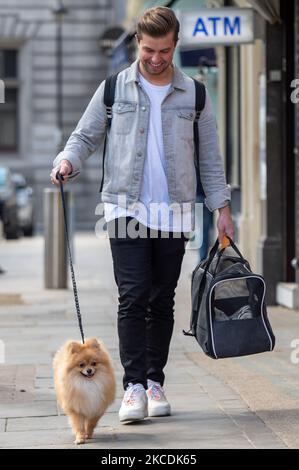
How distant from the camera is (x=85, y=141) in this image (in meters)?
6.20

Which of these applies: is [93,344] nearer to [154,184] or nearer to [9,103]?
[154,184]

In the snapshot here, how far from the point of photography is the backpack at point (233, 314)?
5.93 m

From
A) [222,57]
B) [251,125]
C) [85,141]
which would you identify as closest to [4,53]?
[222,57]

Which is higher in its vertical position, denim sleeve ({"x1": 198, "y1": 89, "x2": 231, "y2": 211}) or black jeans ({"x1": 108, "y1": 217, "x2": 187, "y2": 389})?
denim sleeve ({"x1": 198, "y1": 89, "x2": 231, "y2": 211})

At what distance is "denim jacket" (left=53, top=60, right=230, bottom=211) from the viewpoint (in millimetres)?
6051

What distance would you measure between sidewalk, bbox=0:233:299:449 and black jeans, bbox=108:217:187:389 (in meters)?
0.34

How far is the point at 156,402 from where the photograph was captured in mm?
6223

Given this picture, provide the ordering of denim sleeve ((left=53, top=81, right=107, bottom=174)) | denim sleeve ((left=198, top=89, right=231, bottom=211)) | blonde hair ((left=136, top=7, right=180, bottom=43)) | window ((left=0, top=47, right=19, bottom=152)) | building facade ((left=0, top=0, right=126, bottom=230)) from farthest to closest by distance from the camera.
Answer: window ((left=0, top=47, right=19, bottom=152)) < building facade ((left=0, top=0, right=126, bottom=230)) < denim sleeve ((left=198, top=89, right=231, bottom=211)) < denim sleeve ((left=53, top=81, right=107, bottom=174)) < blonde hair ((left=136, top=7, right=180, bottom=43))

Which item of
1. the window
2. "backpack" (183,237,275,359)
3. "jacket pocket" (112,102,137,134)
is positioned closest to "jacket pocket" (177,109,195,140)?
"jacket pocket" (112,102,137,134)

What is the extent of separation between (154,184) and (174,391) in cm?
138

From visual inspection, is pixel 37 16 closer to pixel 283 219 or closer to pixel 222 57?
pixel 222 57

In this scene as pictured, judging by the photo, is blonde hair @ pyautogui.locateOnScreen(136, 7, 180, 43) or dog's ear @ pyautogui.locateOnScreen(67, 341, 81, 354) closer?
dog's ear @ pyautogui.locateOnScreen(67, 341, 81, 354)

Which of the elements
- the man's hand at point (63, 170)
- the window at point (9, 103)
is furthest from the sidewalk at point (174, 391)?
the window at point (9, 103)

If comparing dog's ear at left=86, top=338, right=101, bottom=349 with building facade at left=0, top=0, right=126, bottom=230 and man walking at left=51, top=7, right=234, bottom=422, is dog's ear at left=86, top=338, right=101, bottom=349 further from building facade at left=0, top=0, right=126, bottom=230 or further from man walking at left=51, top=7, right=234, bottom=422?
building facade at left=0, top=0, right=126, bottom=230
